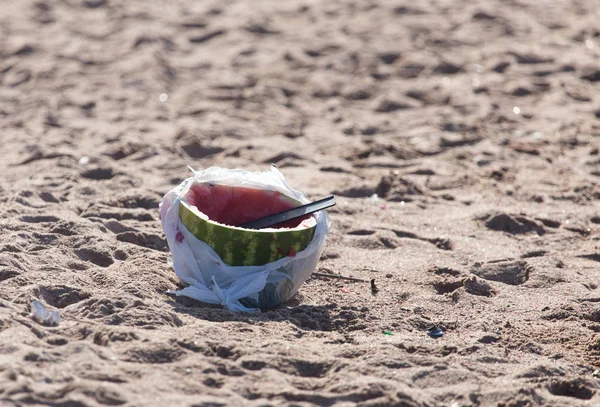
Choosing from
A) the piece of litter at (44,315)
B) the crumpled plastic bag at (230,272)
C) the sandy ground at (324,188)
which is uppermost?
the piece of litter at (44,315)

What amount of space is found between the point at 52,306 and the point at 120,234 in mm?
899

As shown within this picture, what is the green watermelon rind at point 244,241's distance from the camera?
3.49m

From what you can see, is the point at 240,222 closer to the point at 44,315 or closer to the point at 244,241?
the point at 244,241

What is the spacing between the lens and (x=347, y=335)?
11.0 ft

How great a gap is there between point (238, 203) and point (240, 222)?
0.08 m

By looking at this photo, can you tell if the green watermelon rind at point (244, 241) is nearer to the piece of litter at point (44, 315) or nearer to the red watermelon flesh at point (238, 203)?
the red watermelon flesh at point (238, 203)

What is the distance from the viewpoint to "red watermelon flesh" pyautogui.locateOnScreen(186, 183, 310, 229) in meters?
3.81

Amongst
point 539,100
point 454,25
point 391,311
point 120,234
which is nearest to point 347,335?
point 391,311

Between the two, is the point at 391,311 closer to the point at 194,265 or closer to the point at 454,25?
the point at 194,265

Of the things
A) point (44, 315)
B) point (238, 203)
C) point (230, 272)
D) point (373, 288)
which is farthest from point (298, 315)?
point (44, 315)

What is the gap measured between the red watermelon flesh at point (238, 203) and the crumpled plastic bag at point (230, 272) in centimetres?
14

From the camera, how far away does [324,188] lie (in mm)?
5207

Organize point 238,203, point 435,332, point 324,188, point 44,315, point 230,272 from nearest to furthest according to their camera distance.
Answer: point 44,315
point 435,332
point 230,272
point 238,203
point 324,188

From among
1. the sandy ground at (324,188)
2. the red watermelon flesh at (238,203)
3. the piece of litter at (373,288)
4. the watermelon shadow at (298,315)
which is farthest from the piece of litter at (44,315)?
the piece of litter at (373,288)
